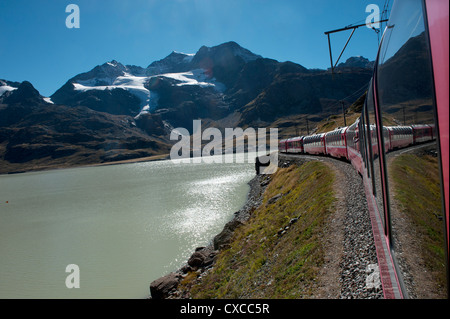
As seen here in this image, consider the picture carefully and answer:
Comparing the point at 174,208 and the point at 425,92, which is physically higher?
the point at 425,92

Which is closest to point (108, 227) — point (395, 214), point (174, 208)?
point (174, 208)

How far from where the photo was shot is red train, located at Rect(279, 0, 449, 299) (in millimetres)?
2457

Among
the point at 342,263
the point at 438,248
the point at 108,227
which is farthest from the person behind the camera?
the point at 108,227

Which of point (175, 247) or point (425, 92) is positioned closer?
point (425, 92)

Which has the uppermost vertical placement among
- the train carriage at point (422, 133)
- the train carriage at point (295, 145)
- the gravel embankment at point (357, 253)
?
the train carriage at point (295, 145)

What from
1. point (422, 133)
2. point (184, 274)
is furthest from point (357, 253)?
point (184, 274)

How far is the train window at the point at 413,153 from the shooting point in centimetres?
283

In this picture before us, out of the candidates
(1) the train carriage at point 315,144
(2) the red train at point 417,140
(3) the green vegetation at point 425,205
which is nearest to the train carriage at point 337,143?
(1) the train carriage at point 315,144

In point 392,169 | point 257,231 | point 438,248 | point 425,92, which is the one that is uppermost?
point 425,92

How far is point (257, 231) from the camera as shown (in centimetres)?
1766

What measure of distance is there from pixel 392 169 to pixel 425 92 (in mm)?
2700

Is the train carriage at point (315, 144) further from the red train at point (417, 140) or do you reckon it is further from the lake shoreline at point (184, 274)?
the red train at point (417, 140)

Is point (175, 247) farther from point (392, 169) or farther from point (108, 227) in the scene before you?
point (392, 169)
